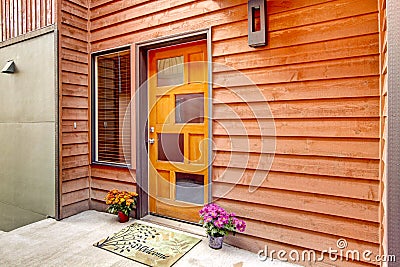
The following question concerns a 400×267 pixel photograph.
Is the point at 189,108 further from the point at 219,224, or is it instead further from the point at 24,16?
the point at 24,16

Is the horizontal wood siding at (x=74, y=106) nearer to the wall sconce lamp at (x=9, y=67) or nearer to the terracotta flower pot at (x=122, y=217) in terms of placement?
the terracotta flower pot at (x=122, y=217)

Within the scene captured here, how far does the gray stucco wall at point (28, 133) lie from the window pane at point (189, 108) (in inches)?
61.4

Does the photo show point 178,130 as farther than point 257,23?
Yes

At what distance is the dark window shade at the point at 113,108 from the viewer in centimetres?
329

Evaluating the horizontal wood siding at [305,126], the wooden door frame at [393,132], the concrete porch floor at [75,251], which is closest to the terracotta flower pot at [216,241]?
the concrete porch floor at [75,251]

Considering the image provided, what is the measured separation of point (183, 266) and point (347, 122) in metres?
1.79

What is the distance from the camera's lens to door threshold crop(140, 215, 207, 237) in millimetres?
2809

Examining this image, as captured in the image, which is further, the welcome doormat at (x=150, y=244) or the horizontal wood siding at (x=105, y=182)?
the horizontal wood siding at (x=105, y=182)

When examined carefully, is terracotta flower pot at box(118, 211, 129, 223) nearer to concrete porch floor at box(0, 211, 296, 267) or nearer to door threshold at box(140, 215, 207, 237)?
concrete porch floor at box(0, 211, 296, 267)

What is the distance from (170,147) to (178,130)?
0.25 m

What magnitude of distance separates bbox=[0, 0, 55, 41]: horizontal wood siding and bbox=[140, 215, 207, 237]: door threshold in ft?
8.92

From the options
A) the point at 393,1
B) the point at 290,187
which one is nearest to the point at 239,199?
the point at 290,187

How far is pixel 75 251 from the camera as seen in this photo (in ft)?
7.95

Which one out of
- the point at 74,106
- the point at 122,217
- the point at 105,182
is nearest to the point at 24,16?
the point at 74,106
